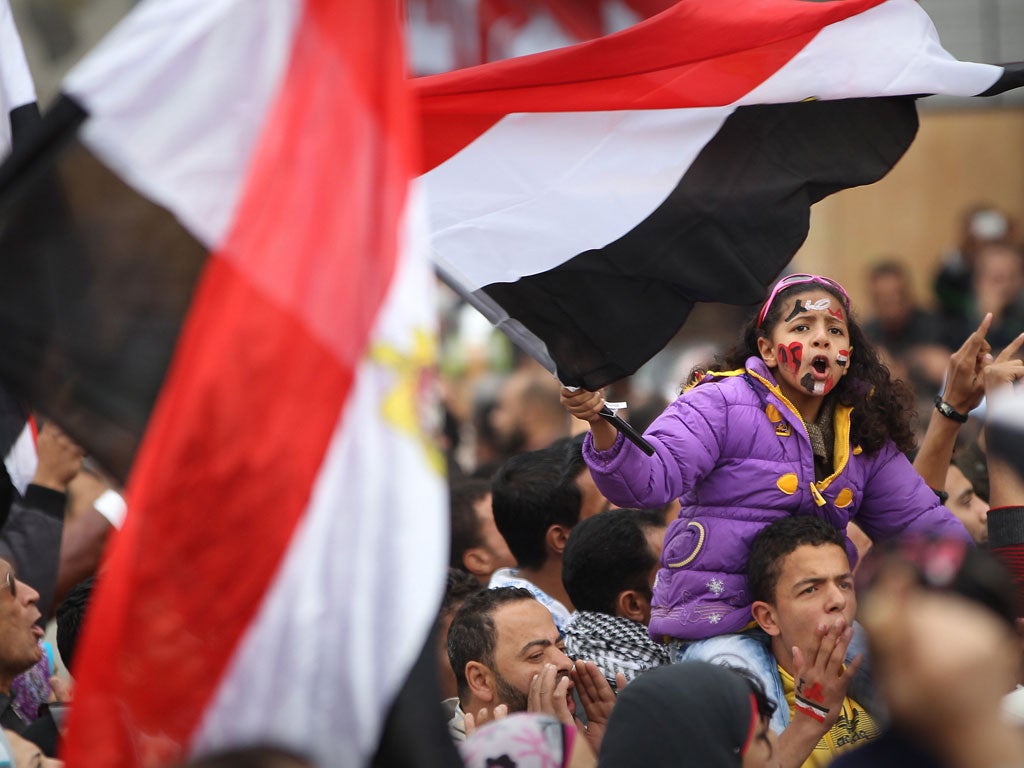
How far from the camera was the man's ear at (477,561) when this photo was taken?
239 inches

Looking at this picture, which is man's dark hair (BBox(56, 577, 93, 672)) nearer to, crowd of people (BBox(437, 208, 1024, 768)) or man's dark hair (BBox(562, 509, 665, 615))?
crowd of people (BBox(437, 208, 1024, 768))

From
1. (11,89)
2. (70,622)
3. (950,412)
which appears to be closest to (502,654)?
(70,622)

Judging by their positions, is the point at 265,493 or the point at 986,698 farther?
the point at 265,493

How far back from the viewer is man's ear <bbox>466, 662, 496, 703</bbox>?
4.50 metres

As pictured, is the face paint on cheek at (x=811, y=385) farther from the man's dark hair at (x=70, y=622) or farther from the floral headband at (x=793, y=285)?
the man's dark hair at (x=70, y=622)

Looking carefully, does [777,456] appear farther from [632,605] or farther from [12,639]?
[12,639]

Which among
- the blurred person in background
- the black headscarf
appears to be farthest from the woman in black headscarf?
the blurred person in background

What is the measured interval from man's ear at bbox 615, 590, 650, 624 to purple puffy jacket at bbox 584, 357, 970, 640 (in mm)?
472

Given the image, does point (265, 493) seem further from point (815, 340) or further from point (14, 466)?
point (815, 340)

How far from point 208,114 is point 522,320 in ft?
4.51

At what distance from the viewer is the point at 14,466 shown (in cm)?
396

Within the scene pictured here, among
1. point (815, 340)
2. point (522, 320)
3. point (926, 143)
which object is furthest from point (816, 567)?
point (926, 143)

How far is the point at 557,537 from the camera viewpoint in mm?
5648

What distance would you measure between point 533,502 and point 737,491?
1.17 metres
